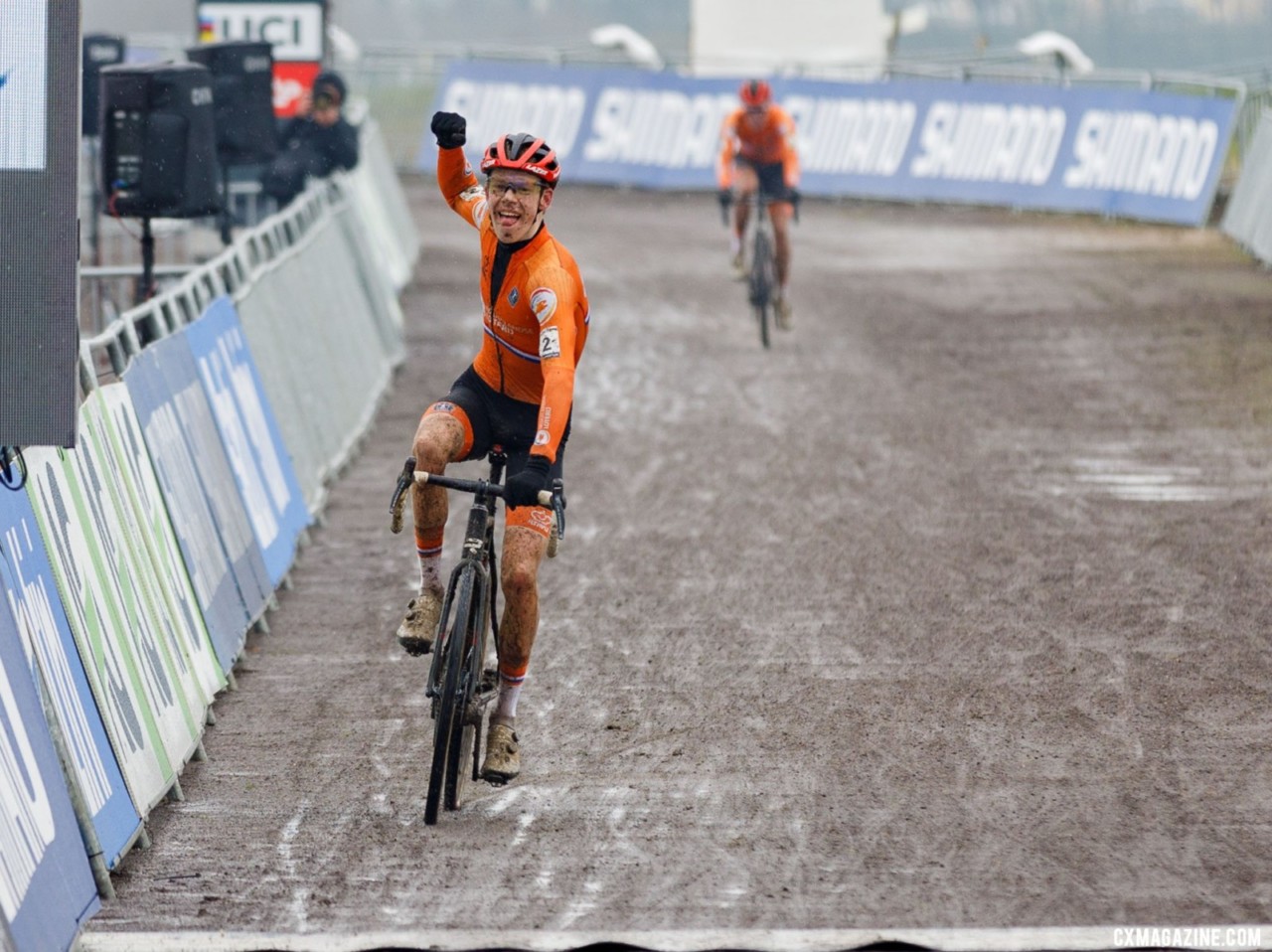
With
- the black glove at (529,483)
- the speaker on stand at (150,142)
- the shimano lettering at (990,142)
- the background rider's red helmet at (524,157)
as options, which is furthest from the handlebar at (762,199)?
the shimano lettering at (990,142)

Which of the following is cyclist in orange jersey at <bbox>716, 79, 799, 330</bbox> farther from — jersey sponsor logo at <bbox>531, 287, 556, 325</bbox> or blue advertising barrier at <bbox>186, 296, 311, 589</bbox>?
jersey sponsor logo at <bbox>531, 287, 556, 325</bbox>

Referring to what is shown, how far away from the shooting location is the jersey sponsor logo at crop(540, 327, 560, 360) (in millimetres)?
7309

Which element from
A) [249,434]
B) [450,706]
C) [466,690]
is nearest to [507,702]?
[466,690]

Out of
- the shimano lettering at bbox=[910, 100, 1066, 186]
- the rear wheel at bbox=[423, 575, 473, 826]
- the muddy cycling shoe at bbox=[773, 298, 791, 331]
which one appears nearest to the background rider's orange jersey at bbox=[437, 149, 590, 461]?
the rear wheel at bbox=[423, 575, 473, 826]

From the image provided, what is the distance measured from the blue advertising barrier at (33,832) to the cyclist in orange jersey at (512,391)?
5.88 ft

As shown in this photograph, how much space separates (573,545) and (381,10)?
190 ft

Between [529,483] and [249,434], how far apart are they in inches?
170

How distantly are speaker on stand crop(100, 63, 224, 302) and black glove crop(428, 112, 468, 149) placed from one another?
5329 millimetres

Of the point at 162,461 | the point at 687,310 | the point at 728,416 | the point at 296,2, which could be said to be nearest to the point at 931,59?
the point at 687,310

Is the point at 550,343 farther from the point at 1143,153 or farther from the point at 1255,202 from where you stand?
the point at 1143,153

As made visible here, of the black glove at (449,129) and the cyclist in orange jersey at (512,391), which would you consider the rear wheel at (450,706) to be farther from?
the black glove at (449,129)

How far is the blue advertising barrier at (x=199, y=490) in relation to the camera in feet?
28.8

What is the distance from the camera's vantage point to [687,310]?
2173 centimetres

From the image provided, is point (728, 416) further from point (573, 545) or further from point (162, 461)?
point (162, 461)
